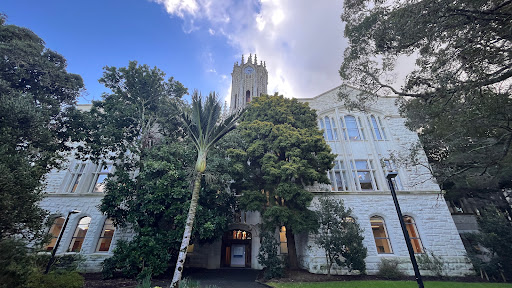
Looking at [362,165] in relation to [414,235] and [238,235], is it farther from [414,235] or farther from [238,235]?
[238,235]

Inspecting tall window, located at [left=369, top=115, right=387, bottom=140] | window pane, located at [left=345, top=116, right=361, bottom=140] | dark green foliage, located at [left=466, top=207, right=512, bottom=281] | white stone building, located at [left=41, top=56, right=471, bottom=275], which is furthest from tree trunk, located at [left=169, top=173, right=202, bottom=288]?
dark green foliage, located at [left=466, top=207, right=512, bottom=281]

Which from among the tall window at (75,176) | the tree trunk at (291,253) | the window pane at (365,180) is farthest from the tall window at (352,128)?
the tall window at (75,176)

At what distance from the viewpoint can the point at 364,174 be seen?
54.1 ft

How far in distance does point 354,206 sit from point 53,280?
1580cm

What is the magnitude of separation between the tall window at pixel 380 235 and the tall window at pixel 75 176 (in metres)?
22.5

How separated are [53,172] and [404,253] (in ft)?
86.4

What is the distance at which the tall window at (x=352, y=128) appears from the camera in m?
17.9

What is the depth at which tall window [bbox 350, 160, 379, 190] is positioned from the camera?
16000 millimetres

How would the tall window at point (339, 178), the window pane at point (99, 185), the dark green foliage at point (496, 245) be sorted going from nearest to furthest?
the dark green foliage at point (496, 245)
the tall window at point (339, 178)
the window pane at point (99, 185)

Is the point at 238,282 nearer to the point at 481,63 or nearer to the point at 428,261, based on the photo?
the point at 428,261

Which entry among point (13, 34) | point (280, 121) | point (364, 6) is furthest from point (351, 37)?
point (13, 34)

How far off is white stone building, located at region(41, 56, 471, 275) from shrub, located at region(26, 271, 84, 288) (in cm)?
596

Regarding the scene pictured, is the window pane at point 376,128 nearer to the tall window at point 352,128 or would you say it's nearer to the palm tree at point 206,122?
the tall window at point 352,128

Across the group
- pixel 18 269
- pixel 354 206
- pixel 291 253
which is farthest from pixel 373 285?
pixel 18 269
